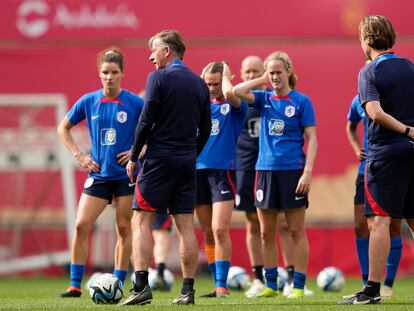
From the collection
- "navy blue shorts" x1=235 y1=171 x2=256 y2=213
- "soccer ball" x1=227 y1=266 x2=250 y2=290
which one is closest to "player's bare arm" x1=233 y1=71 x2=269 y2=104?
"navy blue shorts" x1=235 y1=171 x2=256 y2=213

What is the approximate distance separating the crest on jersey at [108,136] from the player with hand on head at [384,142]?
2582 mm

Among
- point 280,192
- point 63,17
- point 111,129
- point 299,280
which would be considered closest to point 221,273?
point 299,280

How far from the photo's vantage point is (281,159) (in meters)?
8.75

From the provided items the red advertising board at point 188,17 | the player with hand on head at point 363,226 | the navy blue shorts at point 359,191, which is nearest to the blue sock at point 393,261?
the player with hand on head at point 363,226

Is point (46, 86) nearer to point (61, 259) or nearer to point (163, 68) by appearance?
point (61, 259)

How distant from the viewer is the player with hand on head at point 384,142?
7070 millimetres

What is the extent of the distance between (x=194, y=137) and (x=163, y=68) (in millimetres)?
582

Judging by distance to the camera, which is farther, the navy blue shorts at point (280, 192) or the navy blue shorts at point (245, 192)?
the navy blue shorts at point (245, 192)

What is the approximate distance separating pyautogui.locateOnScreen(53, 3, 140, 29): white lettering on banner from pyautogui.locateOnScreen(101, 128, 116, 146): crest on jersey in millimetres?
5820

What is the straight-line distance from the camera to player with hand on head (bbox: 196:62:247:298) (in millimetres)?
8992

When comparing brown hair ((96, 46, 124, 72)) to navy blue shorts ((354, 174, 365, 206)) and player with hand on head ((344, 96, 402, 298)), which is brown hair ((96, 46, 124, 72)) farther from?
navy blue shorts ((354, 174, 365, 206))

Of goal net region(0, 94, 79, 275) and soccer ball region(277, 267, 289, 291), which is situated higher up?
goal net region(0, 94, 79, 275)

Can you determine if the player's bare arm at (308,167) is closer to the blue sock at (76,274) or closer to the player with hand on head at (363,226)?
the player with hand on head at (363,226)

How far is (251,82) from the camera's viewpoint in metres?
8.84
